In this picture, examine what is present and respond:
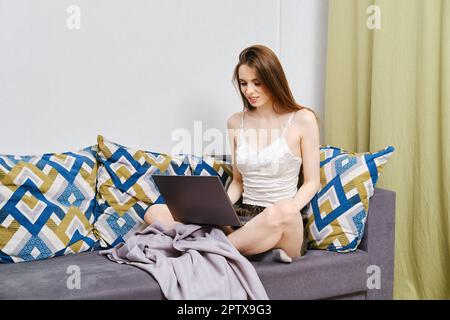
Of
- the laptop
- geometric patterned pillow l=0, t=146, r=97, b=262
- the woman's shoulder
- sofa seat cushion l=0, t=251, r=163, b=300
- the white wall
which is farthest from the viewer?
the woman's shoulder

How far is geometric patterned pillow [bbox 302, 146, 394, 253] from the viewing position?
7.13 ft

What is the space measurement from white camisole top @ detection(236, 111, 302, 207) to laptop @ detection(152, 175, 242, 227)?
301 mm

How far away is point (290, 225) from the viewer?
A: 2.01m

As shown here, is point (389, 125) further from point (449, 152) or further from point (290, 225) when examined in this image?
point (290, 225)

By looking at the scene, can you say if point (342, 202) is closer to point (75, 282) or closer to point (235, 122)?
point (235, 122)

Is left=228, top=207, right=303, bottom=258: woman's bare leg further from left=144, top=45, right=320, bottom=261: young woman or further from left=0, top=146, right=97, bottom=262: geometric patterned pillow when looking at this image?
left=0, top=146, right=97, bottom=262: geometric patterned pillow

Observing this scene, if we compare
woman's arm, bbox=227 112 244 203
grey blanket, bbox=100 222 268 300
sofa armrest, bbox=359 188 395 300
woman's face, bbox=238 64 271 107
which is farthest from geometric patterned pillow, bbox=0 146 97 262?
sofa armrest, bbox=359 188 395 300

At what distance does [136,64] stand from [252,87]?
1.97 ft

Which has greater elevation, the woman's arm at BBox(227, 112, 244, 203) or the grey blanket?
the woman's arm at BBox(227, 112, 244, 203)

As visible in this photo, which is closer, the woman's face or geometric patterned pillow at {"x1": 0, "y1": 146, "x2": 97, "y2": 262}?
geometric patterned pillow at {"x1": 0, "y1": 146, "x2": 97, "y2": 262}
